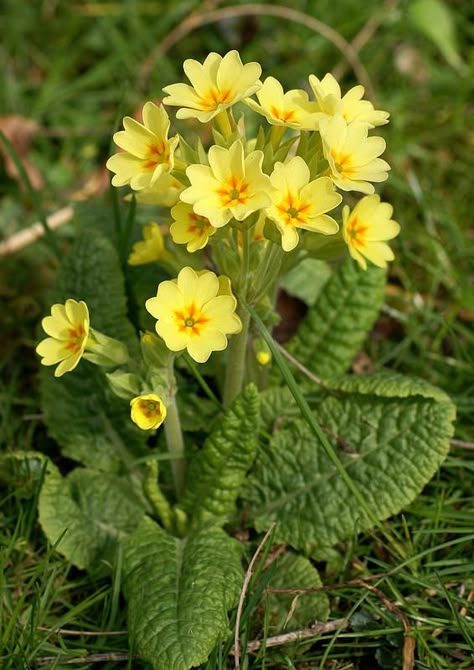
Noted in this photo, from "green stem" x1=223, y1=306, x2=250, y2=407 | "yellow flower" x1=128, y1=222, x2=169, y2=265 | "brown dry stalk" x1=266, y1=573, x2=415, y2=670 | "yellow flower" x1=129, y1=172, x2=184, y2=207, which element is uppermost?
"yellow flower" x1=129, y1=172, x2=184, y2=207

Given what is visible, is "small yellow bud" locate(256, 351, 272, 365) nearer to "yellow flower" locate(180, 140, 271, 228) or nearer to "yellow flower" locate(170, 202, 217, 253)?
"yellow flower" locate(170, 202, 217, 253)

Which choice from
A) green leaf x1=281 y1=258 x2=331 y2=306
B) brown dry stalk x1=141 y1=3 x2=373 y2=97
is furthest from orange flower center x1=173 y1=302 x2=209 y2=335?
brown dry stalk x1=141 y1=3 x2=373 y2=97

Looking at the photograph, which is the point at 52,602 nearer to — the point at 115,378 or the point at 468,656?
the point at 115,378

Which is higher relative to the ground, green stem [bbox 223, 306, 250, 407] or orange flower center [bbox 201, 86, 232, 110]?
orange flower center [bbox 201, 86, 232, 110]

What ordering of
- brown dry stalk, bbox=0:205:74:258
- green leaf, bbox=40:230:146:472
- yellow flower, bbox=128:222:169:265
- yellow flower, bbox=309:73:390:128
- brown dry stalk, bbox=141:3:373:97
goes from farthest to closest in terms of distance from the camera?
brown dry stalk, bbox=141:3:373:97 → brown dry stalk, bbox=0:205:74:258 → green leaf, bbox=40:230:146:472 → yellow flower, bbox=128:222:169:265 → yellow flower, bbox=309:73:390:128

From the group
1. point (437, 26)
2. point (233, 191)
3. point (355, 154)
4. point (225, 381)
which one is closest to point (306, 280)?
point (225, 381)
